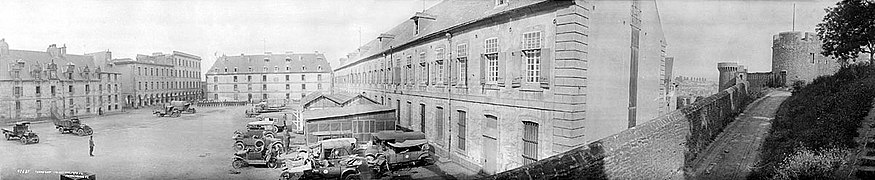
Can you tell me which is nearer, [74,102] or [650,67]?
[650,67]

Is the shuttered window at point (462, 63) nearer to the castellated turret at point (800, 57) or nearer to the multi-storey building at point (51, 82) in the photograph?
the castellated turret at point (800, 57)

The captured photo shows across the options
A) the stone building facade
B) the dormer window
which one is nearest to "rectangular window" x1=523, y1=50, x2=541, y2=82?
the dormer window

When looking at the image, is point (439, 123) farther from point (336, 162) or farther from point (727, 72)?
point (727, 72)

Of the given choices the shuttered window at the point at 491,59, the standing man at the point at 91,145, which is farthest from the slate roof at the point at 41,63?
the shuttered window at the point at 491,59

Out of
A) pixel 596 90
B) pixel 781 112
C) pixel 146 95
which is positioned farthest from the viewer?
pixel 781 112

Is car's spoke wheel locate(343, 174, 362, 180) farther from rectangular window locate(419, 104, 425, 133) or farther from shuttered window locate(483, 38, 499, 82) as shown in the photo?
shuttered window locate(483, 38, 499, 82)

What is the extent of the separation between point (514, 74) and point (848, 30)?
2504 mm

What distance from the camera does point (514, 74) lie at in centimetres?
229

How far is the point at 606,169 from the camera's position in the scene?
2.74 meters

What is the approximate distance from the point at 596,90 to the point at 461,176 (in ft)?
3.23

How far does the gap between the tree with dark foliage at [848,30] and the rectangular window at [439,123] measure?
8.41 feet

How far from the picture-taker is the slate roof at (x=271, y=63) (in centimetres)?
262

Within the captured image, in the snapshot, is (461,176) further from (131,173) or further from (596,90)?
Result: (131,173)

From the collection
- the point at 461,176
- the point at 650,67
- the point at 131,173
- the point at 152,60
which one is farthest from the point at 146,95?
the point at 650,67
